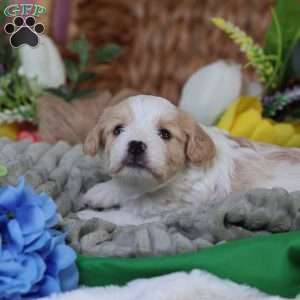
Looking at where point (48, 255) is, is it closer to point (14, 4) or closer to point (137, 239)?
point (137, 239)

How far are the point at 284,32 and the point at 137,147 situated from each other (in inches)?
51.9

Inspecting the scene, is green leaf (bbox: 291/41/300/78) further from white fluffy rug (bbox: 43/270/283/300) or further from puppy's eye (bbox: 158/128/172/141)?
white fluffy rug (bbox: 43/270/283/300)

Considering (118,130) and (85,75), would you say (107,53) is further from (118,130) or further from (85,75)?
(118,130)

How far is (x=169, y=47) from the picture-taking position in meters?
3.66

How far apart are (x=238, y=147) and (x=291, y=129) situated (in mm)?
529

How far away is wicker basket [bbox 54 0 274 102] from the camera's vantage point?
11.7ft

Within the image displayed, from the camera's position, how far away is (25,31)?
1889 millimetres

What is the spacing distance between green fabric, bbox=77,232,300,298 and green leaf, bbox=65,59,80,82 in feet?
5.27

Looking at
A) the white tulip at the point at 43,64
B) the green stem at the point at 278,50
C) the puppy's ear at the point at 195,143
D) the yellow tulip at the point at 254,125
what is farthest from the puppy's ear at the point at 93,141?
the green stem at the point at 278,50

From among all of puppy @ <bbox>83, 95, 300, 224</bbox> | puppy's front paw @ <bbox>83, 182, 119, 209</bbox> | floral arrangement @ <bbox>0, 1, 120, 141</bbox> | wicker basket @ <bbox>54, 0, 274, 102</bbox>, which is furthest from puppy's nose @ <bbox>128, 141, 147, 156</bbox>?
wicker basket @ <bbox>54, 0, 274, 102</bbox>

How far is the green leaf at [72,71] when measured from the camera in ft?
10.0

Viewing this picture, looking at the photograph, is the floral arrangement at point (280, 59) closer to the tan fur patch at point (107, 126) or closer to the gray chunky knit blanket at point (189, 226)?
the tan fur patch at point (107, 126)

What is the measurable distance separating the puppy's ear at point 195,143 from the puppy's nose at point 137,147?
0.63ft

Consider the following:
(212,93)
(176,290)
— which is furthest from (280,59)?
(176,290)
